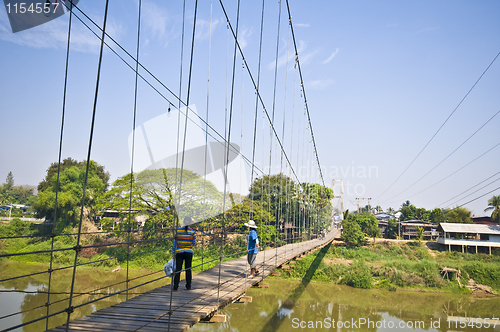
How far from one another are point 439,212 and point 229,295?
25.4m

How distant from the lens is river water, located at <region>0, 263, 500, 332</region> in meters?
9.05

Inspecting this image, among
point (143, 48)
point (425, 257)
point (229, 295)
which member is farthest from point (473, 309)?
point (143, 48)

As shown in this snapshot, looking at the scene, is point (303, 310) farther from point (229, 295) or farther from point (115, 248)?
point (229, 295)

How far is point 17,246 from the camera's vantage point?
12.9m

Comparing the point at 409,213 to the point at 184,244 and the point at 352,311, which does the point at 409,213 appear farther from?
the point at 184,244

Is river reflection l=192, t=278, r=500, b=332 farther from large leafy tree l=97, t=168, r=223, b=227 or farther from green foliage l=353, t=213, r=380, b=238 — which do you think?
green foliage l=353, t=213, r=380, b=238

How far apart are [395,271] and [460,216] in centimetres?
1115

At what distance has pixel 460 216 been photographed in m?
21.3

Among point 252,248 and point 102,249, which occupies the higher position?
point 252,248

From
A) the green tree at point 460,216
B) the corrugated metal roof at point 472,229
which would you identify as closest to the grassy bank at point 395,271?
the corrugated metal roof at point 472,229

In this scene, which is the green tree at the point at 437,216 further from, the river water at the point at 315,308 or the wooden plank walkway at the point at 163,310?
the wooden plank walkway at the point at 163,310

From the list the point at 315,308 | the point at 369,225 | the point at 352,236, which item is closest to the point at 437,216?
the point at 369,225

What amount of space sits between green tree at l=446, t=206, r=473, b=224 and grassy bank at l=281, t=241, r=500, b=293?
20.2ft

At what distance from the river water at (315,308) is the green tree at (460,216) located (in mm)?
10202
